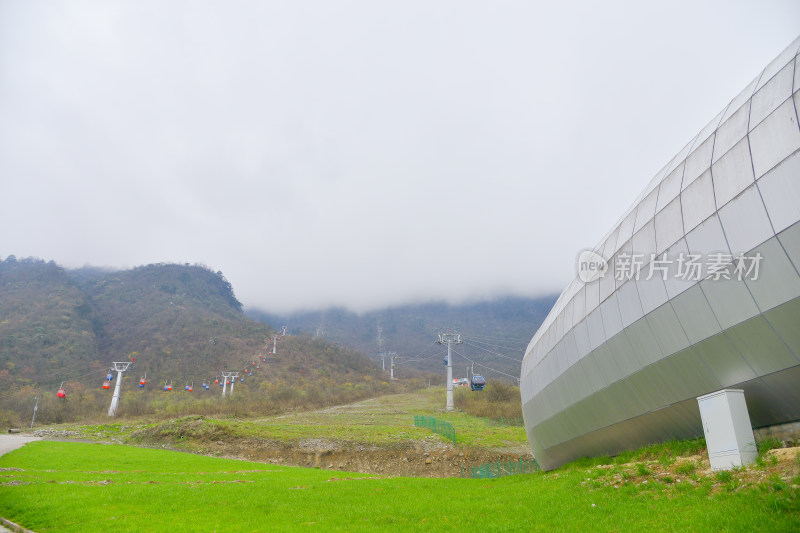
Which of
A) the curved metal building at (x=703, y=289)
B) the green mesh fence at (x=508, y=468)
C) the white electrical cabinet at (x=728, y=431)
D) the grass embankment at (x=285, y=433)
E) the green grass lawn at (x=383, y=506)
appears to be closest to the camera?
the green grass lawn at (x=383, y=506)

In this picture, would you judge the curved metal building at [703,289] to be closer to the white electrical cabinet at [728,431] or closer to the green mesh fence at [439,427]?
the white electrical cabinet at [728,431]

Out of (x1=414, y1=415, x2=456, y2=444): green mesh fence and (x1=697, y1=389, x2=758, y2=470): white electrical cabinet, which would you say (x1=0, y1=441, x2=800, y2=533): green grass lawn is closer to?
(x1=697, y1=389, x2=758, y2=470): white electrical cabinet

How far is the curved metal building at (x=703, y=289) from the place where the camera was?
12.1 meters

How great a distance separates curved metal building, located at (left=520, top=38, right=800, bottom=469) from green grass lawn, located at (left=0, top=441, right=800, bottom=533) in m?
3.53

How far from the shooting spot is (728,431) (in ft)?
43.1

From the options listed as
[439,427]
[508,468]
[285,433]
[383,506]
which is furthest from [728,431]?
[285,433]

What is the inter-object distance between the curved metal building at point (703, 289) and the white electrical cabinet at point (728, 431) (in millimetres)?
790

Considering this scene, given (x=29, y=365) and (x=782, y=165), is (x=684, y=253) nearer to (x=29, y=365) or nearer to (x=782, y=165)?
(x=782, y=165)

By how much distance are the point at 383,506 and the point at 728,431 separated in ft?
40.1

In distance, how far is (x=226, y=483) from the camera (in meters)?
24.0

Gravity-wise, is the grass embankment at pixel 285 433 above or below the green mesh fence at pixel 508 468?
above

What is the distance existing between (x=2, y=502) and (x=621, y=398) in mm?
25143

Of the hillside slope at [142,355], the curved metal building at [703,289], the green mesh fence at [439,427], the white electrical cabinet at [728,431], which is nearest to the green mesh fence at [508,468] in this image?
the green mesh fence at [439,427]

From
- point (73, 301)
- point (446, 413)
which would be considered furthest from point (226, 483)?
point (73, 301)
